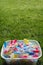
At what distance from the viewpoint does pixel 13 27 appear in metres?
4.45

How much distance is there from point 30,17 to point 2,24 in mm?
785

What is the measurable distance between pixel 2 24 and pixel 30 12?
1.09 meters

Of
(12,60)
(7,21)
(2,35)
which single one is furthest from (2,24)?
(12,60)

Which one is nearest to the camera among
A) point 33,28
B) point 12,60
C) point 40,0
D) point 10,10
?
point 12,60

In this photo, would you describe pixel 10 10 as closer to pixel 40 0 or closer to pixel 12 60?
pixel 40 0

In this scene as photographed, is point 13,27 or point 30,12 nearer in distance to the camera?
point 13,27

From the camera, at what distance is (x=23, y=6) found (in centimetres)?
592

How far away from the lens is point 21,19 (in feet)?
16.3

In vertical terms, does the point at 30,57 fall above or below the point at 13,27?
above

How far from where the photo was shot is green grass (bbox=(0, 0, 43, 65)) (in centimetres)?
406

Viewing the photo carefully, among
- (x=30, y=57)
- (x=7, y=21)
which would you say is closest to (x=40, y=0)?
(x=7, y=21)

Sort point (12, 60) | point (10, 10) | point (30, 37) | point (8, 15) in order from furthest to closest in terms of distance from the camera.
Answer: point (10, 10) → point (8, 15) → point (30, 37) → point (12, 60)

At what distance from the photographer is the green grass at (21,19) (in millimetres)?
4061

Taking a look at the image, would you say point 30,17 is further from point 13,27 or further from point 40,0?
point 40,0
